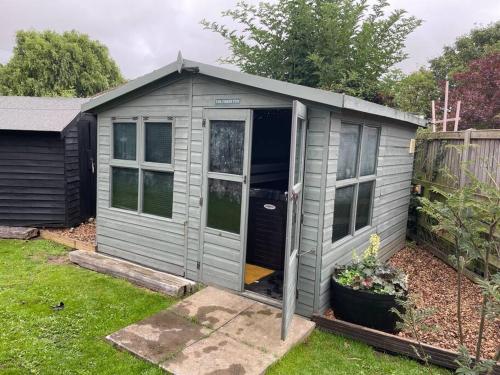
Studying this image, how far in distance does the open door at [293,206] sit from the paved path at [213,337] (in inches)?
8.5

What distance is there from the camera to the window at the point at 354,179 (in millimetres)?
4113

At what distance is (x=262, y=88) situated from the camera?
146 inches

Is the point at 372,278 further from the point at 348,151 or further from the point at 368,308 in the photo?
the point at 348,151

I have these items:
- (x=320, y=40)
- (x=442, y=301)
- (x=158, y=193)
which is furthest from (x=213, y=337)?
(x=320, y=40)

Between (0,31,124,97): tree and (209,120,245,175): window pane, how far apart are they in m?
20.5

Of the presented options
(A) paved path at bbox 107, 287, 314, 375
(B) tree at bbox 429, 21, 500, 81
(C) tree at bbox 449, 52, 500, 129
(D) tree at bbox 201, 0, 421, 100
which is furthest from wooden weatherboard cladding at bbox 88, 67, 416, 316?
(B) tree at bbox 429, 21, 500, 81

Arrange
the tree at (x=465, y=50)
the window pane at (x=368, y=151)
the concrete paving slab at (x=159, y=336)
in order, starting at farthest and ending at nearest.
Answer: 1. the tree at (x=465, y=50)
2. the window pane at (x=368, y=151)
3. the concrete paving slab at (x=159, y=336)

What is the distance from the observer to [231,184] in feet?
13.7

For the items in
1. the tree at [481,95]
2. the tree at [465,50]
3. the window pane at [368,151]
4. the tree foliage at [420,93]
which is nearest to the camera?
the window pane at [368,151]

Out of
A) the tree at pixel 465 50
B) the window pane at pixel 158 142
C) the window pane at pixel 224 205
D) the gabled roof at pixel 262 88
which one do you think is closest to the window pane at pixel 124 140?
the window pane at pixel 158 142

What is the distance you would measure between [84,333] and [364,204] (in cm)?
366

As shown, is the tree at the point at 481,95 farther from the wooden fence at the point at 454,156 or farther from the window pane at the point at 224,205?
the window pane at the point at 224,205

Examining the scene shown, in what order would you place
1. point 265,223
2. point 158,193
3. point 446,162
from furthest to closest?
1. point 446,162
2. point 265,223
3. point 158,193

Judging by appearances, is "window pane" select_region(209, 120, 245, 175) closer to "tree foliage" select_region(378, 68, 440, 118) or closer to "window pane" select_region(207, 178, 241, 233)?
"window pane" select_region(207, 178, 241, 233)
